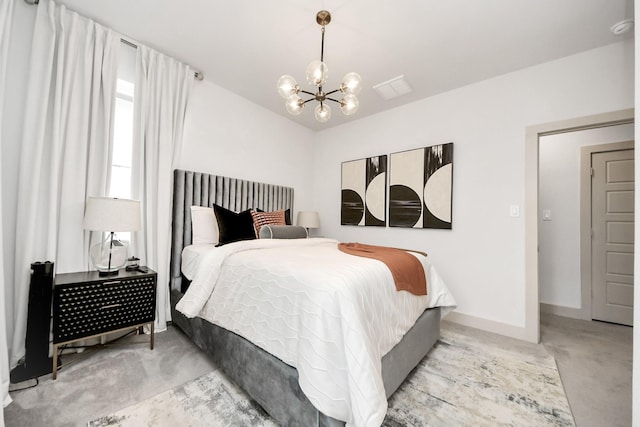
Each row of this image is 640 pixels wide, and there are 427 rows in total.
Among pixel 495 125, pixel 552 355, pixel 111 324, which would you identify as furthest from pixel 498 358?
pixel 111 324

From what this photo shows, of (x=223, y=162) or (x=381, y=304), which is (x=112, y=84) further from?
(x=381, y=304)

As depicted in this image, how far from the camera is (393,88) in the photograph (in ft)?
9.76

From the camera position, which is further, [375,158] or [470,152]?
[375,158]

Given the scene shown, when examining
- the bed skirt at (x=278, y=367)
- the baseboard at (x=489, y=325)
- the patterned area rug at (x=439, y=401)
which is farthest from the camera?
the baseboard at (x=489, y=325)

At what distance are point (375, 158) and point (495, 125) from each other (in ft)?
4.52

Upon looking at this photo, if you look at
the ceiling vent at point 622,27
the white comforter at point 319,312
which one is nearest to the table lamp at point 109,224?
the white comforter at point 319,312

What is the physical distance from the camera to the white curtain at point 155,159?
239cm

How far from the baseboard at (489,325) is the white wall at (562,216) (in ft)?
4.13

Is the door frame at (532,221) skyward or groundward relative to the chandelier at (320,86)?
groundward

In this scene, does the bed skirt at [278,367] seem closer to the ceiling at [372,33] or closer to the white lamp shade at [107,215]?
the white lamp shade at [107,215]

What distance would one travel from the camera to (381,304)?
4.79 feet

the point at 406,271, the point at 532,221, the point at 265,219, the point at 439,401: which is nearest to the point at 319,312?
the point at 406,271

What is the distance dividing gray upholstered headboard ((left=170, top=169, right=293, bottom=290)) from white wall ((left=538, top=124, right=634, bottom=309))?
358 cm

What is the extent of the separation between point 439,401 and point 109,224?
2478 mm
